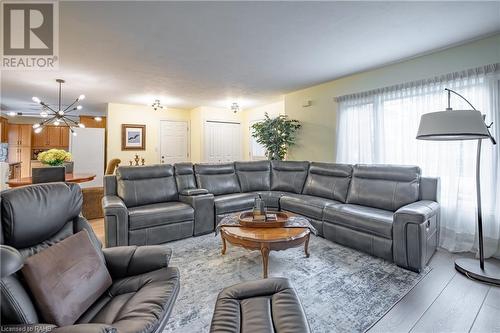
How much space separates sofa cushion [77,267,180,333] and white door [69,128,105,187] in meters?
5.73

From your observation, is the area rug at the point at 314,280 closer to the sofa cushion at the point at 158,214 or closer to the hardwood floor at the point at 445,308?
the hardwood floor at the point at 445,308

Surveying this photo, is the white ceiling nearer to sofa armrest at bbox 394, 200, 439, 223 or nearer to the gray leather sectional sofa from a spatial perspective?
the gray leather sectional sofa

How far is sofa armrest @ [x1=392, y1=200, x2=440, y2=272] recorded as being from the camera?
7.55 feet

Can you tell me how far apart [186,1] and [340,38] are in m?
1.71

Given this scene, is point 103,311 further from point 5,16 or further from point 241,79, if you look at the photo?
point 241,79

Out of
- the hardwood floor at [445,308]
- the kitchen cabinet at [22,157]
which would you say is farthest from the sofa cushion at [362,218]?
the kitchen cabinet at [22,157]

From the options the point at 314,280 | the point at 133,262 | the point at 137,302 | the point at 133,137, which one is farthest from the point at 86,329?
the point at 133,137

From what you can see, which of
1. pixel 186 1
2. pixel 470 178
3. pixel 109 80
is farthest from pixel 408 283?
pixel 109 80

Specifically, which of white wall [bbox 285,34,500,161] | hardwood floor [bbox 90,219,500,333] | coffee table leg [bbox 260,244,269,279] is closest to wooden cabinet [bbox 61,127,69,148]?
white wall [bbox 285,34,500,161]

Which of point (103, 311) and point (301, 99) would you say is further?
point (301, 99)

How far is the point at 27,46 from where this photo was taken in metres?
2.75

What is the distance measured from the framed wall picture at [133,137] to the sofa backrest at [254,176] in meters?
3.25

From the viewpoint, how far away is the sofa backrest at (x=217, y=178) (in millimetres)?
4172

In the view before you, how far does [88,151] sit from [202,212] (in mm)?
4549
